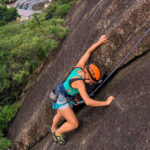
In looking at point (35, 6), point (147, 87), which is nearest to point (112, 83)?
point (147, 87)

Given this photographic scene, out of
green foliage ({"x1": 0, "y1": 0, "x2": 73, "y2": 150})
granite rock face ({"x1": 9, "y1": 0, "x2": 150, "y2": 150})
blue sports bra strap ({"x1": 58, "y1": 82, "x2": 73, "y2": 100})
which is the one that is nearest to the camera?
granite rock face ({"x1": 9, "y1": 0, "x2": 150, "y2": 150})

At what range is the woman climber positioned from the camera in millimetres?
3695

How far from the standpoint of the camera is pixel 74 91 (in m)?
4.14

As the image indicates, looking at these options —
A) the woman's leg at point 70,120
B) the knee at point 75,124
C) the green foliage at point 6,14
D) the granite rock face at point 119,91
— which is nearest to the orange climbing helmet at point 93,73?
the granite rock face at point 119,91

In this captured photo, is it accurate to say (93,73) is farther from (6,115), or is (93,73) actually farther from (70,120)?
(6,115)

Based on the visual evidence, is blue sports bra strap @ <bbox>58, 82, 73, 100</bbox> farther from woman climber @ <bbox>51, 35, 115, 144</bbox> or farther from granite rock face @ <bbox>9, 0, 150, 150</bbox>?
granite rock face @ <bbox>9, 0, 150, 150</bbox>

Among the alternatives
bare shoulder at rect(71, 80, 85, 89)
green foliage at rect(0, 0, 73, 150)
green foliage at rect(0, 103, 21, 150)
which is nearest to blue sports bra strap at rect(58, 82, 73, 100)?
bare shoulder at rect(71, 80, 85, 89)

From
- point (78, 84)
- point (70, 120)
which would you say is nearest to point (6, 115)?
point (70, 120)

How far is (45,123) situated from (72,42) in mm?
3316

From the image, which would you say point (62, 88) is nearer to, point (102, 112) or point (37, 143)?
point (102, 112)

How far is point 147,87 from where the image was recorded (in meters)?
3.29

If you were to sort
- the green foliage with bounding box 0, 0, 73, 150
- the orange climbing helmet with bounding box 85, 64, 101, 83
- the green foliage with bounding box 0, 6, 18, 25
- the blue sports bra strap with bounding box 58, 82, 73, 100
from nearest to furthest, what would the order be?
the orange climbing helmet with bounding box 85, 64, 101, 83 → the blue sports bra strap with bounding box 58, 82, 73, 100 → the green foliage with bounding box 0, 0, 73, 150 → the green foliage with bounding box 0, 6, 18, 25

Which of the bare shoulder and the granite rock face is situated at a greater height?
the bare shoulder

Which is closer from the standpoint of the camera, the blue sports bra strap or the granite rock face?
the granite rock face
